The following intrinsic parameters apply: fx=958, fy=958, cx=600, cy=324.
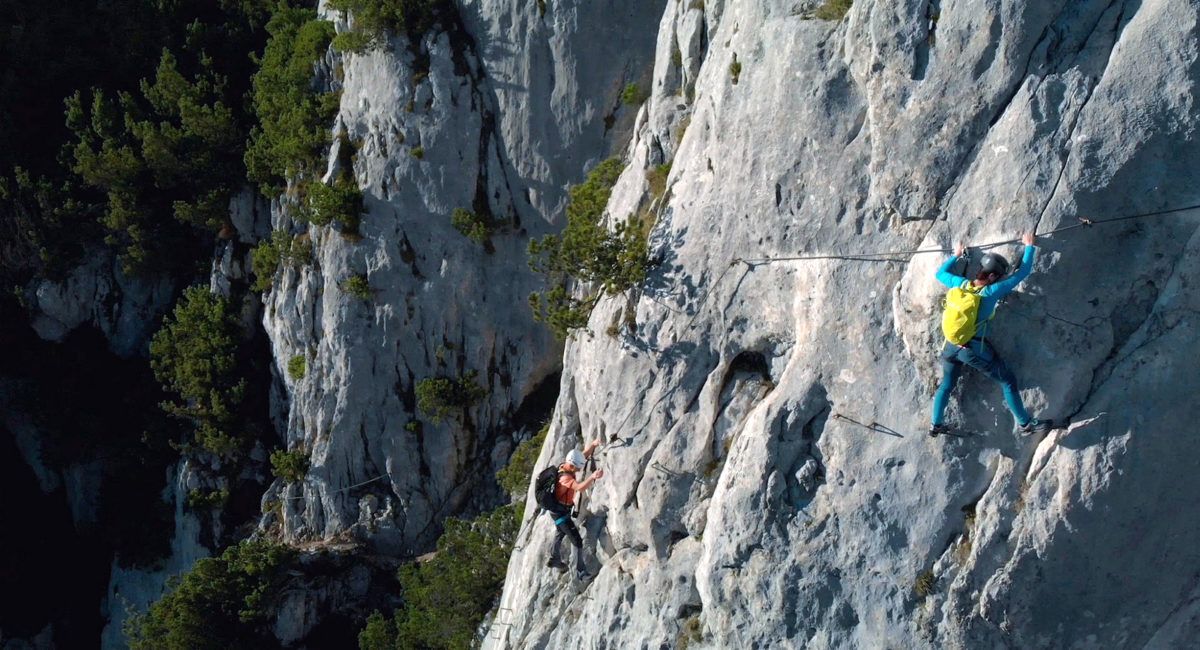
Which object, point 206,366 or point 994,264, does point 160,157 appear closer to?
→ point 206,366

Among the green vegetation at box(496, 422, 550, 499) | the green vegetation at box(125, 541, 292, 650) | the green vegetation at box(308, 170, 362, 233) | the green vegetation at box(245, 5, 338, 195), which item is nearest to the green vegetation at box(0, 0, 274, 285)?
the green vegetation at box(245, 5, 338, 195)

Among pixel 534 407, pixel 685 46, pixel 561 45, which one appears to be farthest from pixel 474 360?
pixel 685 46

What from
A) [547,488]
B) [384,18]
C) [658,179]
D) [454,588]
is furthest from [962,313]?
[384,18]

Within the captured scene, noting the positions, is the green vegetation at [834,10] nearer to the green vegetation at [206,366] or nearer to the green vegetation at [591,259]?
the green vegetation at [591,259]

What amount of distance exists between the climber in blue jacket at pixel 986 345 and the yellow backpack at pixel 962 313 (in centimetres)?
3

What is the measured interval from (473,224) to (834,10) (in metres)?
9.65

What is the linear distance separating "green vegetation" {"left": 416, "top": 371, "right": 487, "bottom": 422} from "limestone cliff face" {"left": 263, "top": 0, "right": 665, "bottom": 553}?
0.17m

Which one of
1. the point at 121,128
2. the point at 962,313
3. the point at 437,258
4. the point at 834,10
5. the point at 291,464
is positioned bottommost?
the point at 291,464

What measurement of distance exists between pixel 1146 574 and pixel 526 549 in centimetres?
959

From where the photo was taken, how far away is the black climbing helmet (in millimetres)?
10602

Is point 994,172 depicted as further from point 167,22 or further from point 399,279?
point 167,22

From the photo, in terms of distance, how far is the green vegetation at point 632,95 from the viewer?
1961 cm

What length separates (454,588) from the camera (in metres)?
18.6

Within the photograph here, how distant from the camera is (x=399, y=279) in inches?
818
